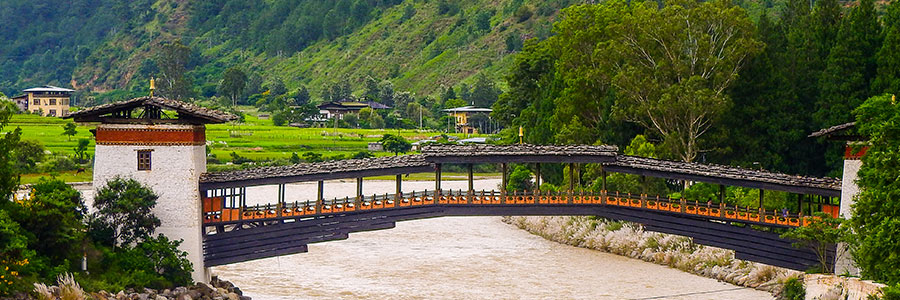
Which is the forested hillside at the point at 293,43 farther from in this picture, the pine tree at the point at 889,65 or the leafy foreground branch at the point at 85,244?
the leafy foreground branch at the point at 85,244

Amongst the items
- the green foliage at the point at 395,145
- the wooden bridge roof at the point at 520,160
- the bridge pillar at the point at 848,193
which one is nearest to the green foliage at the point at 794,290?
the bridge pillar at the point at 848,193

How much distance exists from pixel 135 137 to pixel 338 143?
188ft

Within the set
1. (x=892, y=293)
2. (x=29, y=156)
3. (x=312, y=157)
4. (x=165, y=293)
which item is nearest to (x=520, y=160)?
(x=165, y=293)

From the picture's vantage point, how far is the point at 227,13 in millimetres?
188000

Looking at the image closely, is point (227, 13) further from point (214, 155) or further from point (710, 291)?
point (710, 291)

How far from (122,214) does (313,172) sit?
540 cm

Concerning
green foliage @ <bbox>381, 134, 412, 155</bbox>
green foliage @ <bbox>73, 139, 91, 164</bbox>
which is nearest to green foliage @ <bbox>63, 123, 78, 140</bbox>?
green foliage @ <bbox>73, 139, 91, 164</bbox>

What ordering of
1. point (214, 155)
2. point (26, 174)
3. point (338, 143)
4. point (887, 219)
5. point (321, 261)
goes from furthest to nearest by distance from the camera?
point (338, 143) → point (214, 155) → point (26, 174) → point (321, 261) → point (887, 219)

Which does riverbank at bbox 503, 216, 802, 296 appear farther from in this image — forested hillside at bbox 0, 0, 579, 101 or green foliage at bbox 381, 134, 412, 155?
forested hillside at bbox 0, 0, 579, 101

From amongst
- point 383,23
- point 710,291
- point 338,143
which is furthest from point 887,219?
point 383,23

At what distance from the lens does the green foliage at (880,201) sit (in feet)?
89.6

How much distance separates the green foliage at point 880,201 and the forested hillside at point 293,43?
88.9 metres

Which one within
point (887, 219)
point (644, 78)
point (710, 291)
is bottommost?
point (710, 291)

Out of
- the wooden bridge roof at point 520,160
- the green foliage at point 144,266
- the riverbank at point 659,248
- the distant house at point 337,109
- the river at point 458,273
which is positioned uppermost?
the distant house at point 337,109
